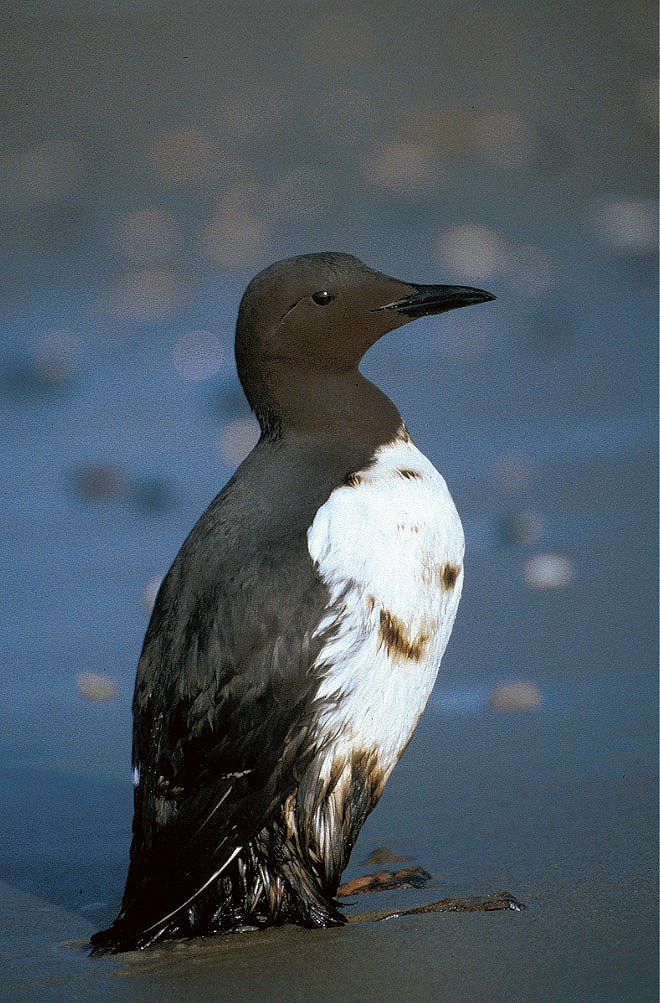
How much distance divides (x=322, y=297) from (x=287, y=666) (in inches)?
30.3

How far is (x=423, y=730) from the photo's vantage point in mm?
4023

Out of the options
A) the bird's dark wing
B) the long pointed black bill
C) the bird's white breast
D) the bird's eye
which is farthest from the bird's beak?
the bird's dark wing

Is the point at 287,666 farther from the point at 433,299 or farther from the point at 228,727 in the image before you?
the point at 433,299

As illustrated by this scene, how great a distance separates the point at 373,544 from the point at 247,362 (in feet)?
1.71

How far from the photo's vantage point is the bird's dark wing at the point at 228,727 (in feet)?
8.73

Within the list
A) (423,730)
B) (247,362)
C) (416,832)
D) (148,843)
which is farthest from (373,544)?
(423,730)

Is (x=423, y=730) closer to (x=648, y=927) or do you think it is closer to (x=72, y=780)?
(x=72, y=780)

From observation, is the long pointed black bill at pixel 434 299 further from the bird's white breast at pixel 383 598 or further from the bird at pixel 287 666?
the bird's white breast at pixel 383 598

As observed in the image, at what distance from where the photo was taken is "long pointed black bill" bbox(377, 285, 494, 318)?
2971 millimetres

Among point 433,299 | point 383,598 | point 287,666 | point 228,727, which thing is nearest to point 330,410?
point 433,299

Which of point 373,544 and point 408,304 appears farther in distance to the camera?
point 408,304

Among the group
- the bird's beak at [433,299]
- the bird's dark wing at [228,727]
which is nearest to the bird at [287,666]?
the bird's dark wing at [228,727]

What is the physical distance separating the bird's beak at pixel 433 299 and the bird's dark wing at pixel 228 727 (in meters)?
0.59

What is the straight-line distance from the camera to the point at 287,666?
2668 mm
